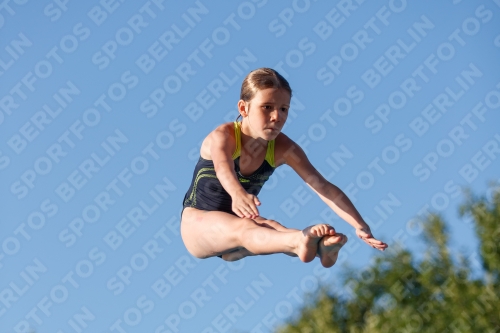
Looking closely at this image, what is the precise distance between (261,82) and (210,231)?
4.27 ft

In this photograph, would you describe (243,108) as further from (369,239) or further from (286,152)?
(369,239)

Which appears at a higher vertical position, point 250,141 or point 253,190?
point 250,141

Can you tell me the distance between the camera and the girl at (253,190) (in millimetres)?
5488

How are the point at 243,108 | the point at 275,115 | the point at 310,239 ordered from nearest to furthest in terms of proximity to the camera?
the point at 310,239, the point at 275,115, the point at 243,108

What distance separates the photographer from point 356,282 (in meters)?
27.3

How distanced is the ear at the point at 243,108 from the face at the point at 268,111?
5cm

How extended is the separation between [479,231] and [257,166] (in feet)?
51.4

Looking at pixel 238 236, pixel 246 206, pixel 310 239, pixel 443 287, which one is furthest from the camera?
pixel 443 287

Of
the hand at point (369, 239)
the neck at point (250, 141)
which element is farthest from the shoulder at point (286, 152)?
the hand at point (369, 239)

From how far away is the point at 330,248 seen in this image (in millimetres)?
5359

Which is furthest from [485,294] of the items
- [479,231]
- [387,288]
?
[387,288]

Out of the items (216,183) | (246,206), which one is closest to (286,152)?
(216,183)

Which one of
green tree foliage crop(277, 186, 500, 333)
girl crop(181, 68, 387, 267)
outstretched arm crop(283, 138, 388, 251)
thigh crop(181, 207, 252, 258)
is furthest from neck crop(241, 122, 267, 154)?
green tree foliage crop(277, 186, 500, 333)

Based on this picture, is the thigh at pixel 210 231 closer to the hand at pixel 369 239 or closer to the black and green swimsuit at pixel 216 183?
the black and green swimsuit at pixel 216 183
